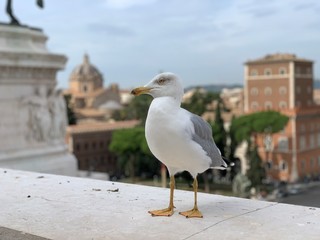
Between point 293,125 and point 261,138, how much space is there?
86.3 inches

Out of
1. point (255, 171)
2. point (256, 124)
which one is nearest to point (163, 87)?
point (255, 171)

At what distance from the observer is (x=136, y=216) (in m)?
2.81

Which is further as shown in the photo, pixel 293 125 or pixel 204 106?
pixel 204 106

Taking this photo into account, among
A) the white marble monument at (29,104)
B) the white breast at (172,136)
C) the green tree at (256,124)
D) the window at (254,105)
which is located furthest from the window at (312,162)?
the white breast at (172,136)

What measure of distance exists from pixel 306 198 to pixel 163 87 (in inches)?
1024

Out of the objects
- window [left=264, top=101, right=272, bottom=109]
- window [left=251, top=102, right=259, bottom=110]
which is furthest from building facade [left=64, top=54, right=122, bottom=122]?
window [left=264, top=101, right=272, bottom=109]

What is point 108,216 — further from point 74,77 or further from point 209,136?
point 74,77

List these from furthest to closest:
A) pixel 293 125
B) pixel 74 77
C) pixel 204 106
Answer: pixel 74 77 < pixel 204 106 < pixel 293 125

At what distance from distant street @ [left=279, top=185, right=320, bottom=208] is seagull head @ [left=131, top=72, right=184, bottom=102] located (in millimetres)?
22912

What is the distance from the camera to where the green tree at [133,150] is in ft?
99.5

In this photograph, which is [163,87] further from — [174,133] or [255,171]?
[255,171]

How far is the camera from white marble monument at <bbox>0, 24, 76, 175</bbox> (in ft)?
31.3

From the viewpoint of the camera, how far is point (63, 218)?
2818 millimetres

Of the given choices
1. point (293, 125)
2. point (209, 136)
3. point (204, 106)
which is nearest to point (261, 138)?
point (293, 125)
